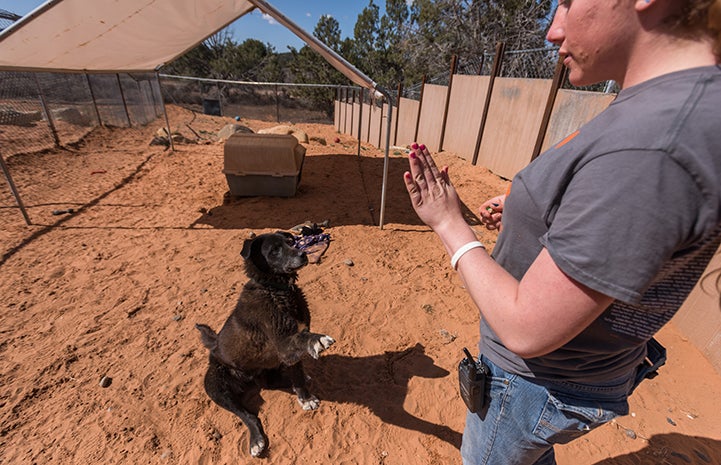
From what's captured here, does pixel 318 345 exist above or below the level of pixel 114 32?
below

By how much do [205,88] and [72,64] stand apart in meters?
23.8

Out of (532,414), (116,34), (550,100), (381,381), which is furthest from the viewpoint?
(550,100)

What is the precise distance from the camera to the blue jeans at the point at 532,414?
1135 mm

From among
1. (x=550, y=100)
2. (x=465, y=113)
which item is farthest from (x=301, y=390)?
(x=465, y=113)

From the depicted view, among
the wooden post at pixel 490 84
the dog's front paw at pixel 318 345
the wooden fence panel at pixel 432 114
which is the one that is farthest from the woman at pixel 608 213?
the wooden fence panel at pixel 432 114

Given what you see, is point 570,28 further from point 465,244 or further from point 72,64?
point 72,64

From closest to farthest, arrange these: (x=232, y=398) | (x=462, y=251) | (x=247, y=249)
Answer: (x=462, y=251) → (x=247, y=249) → (x=232, y=398)

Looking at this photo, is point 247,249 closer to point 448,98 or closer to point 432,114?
point 448,98

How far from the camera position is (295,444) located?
2676 millimetres

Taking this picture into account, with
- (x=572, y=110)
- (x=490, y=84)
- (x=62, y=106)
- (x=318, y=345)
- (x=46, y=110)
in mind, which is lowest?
(x=318, y=345)

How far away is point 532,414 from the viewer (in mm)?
1208

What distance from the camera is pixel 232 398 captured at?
9.07 ft

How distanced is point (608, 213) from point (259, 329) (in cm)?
252

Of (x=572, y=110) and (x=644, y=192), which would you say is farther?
(x=572, y=110)
